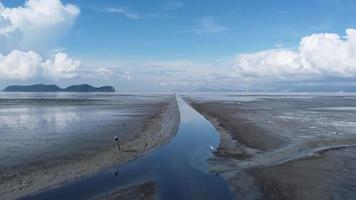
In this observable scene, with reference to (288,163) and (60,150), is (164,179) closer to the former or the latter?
(288,163)

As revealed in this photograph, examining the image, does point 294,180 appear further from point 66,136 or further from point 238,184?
point 66,136

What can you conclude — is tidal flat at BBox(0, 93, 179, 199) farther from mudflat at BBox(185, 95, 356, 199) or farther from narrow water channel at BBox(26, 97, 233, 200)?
mudflat at BBox(185, 95, 356, 199)

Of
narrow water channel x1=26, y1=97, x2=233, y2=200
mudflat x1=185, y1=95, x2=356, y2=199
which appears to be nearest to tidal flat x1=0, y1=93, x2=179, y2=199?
narrow water channel x1=26, y1=97, x2=233, y2=200

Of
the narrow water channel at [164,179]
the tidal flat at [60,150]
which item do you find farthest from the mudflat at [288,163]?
the tidal flat at [60,150]

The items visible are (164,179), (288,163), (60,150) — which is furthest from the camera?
(60,150)

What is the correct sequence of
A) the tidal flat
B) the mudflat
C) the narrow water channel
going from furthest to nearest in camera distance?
the tidal flat → the mudflat → the narrow water channel

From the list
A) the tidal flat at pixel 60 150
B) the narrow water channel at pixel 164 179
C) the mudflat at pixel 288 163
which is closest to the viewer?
the narrow water channel at pixel 164 179

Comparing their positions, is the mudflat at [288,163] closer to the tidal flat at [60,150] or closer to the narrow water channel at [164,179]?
the narrow water channel at [164,179]

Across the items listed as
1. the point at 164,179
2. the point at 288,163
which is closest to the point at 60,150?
the point at 164,179
